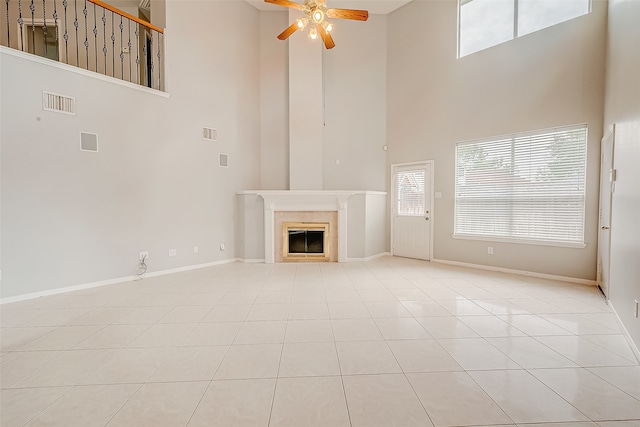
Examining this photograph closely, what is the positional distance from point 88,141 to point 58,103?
542 mm

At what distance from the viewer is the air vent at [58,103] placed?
142 inches

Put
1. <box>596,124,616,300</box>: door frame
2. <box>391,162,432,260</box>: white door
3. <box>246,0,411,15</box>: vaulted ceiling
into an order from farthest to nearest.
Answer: <box>246,0,411,15</box>: vaulted ceiling, <box>391,162,432,260</box>: white door, <box>596,124,616,300</box>: door frame

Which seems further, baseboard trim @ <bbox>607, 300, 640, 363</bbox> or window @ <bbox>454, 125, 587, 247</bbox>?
window @ <bbox>454, 125, 587, 247</bbox>

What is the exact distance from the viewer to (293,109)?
19.8 ft

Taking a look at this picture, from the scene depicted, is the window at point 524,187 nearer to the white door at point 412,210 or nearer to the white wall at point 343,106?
the white door at point 412,210

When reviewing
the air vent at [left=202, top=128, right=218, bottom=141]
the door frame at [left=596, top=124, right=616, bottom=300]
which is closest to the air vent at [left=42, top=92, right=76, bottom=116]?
the air vent at [left=202, top=128, right=218, bottom=141]

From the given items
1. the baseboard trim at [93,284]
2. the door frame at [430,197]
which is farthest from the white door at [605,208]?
the baseboard trim at [93,284]

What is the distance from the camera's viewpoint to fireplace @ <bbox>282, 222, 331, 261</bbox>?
5.79 m

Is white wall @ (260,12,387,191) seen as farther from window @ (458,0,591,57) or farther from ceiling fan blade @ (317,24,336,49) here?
ceiling fan blade @ (317,24,336,49)

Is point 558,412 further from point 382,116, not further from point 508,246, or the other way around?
point 382,116

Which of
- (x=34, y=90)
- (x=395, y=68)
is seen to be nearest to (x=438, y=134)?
(x=395, y=68)

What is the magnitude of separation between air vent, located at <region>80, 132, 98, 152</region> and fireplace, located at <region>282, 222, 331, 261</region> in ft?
10.8

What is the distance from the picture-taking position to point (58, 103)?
3.71 metres

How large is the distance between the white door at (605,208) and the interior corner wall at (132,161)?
19.0 ft
